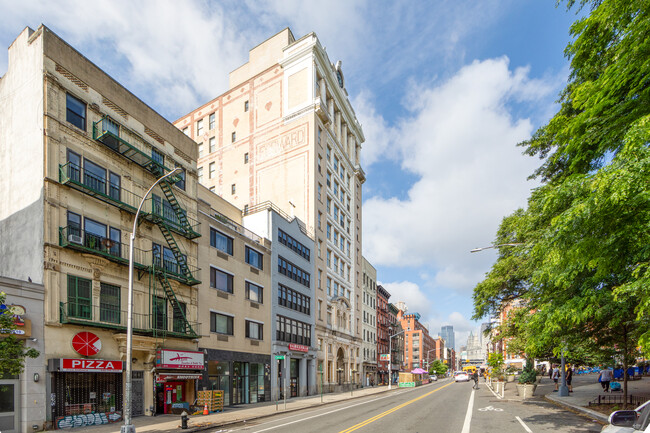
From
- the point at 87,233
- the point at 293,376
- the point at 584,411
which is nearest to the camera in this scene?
the point at 584,411

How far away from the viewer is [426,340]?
547ft

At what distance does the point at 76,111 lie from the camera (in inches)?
869

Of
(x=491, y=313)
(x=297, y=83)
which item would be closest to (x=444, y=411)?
(x=491, y=313)

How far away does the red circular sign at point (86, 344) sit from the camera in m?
19.8

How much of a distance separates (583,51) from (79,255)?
21748 millimetres

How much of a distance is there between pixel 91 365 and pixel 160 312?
576cm

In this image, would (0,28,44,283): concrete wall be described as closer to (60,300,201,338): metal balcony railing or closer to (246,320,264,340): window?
(60,300,201,338): metal balcony railing

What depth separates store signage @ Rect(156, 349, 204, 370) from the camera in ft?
77.8

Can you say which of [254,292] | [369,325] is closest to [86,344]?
[254,292]

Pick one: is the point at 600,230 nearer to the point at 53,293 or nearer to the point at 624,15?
the point at 624,15

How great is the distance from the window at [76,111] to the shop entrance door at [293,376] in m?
28.3

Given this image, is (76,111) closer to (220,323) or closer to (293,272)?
(220,323)

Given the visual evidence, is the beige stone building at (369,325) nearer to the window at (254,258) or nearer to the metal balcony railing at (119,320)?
the window at (254,258)

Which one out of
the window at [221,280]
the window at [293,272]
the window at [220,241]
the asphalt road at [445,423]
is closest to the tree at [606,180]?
the asphalt road at [445,423]
